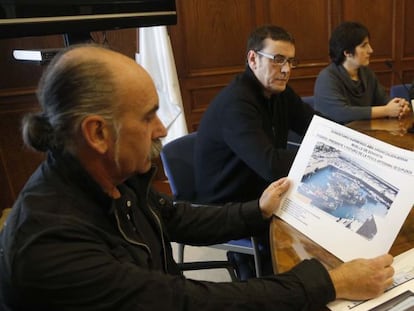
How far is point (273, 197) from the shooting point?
3.54ft

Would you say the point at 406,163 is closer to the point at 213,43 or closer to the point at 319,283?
the point at 319,283

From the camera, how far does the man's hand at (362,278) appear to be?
75 centimetres

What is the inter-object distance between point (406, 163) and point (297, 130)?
3.85ft

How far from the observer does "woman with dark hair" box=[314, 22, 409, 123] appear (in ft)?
7.68

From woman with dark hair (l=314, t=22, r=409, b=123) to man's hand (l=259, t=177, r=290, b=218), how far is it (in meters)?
1.31

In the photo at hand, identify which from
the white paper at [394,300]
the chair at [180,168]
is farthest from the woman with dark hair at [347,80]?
the white paper at [394,300]

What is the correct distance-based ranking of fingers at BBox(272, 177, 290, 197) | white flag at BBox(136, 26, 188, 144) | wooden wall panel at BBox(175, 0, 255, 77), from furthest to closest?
wooden wall panel at BBox(175, 0, 255, 77) < white flag at BBox(136, 26, 188, 144) < fingers at BBox(272, 177, 290, 197)

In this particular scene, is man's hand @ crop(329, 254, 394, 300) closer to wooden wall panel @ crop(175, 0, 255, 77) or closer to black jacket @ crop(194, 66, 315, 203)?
black jacket @ crop(194, 66, 315, 203)

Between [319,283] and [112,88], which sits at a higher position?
[112,88]

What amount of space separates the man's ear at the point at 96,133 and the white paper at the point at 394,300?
1.61 ft

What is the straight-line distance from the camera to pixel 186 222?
1124 mm

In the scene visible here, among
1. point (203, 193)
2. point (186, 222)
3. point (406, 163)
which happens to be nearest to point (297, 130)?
point (203, 193)

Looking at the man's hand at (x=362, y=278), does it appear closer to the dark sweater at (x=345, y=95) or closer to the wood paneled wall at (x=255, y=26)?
the dark sweater at (x=345, y=95)

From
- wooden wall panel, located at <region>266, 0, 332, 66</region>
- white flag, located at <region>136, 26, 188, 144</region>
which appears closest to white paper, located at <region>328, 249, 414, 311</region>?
white flag, located at <region>136, 26, 188, 144</region>
